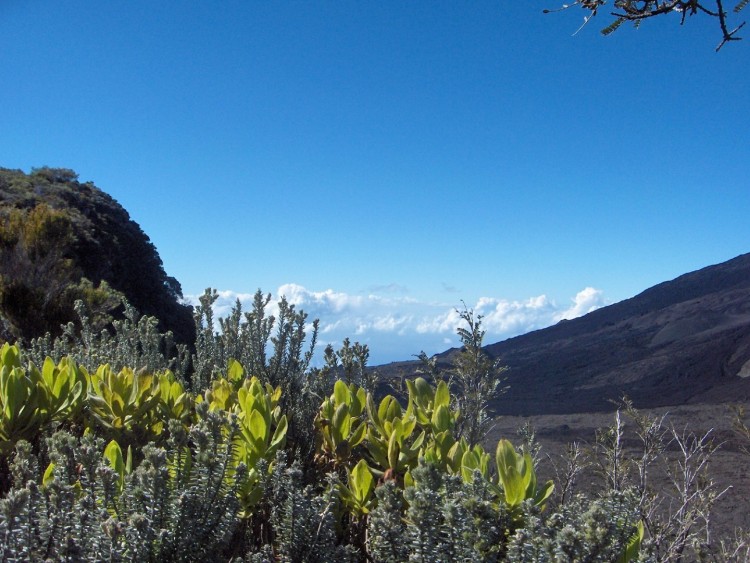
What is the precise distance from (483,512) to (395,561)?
24 centimetres

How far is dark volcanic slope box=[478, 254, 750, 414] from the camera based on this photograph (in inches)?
824

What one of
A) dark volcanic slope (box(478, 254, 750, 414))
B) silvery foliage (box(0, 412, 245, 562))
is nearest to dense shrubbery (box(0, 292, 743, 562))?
silvery foliage (box(0, 412, 245, 562))

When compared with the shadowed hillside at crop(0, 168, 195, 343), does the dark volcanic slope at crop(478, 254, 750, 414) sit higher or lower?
lower

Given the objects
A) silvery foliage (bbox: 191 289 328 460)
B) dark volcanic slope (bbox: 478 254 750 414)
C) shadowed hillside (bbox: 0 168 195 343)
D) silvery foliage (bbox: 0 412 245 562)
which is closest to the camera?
silvery foliage (bbox: 0 412 245 562)

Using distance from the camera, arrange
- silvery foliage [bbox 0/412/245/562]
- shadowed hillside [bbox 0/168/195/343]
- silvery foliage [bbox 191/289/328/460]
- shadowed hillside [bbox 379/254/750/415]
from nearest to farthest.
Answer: silvery foliage [bbox 0/412/245/562], silvery foliage [bbox 191/289/328/460], shadowed hillside [bbox 0/168/195/343], shadowed hillside [bbox 379/254/750/415]

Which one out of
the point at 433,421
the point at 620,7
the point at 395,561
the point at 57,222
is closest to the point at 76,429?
the point at 433,421

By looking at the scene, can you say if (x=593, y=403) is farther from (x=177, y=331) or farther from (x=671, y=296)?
(x=671, y=296)

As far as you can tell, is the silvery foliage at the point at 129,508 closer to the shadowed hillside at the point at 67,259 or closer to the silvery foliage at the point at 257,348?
the silvery foliage at the point at 257,348

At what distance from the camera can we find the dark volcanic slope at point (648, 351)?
20922 millimetres

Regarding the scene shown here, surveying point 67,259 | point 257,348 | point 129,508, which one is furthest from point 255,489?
point 67,259

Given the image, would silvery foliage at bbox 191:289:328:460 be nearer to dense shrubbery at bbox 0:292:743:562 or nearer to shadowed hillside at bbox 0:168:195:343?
dense shrubbery at bbox 0:292:743:562

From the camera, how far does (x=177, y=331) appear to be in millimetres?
15930

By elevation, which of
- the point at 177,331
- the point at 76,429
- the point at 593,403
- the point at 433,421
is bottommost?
the point at 593,403

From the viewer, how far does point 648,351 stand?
2641 cm
